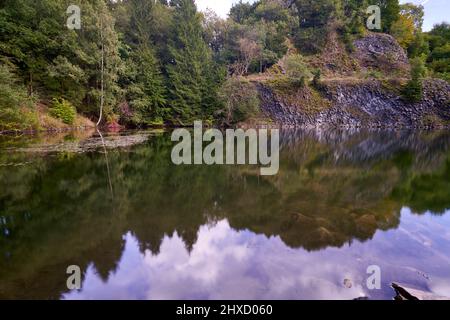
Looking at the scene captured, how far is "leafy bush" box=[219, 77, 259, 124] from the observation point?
33.8 meters

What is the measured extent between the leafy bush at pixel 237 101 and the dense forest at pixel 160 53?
0.40ft

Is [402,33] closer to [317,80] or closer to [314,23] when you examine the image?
[314,23]

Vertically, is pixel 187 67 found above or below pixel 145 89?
above

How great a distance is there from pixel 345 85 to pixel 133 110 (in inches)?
1135

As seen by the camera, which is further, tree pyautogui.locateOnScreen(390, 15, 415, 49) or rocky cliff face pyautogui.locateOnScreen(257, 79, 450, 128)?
tree pyautogui.locateOnScreen(390, 15, 415, 49)

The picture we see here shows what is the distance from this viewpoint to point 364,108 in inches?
1539

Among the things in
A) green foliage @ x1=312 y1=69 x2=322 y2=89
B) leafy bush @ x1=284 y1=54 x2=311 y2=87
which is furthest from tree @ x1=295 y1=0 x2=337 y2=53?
green foliage @ x1=312 y1=69 x2=322 y2=89

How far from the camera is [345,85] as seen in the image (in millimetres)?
39500

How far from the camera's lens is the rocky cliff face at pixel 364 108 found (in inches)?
1495

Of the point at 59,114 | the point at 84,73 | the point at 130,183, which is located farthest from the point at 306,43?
the point at 130,183

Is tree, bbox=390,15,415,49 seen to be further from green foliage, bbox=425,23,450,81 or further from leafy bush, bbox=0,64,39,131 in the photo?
leafy bush, bbox=0,64,39,131

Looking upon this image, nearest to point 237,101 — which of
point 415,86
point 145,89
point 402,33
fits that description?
point 145,89

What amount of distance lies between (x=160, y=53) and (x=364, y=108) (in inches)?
1149

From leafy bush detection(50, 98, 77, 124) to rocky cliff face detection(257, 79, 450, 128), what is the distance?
2298cm
